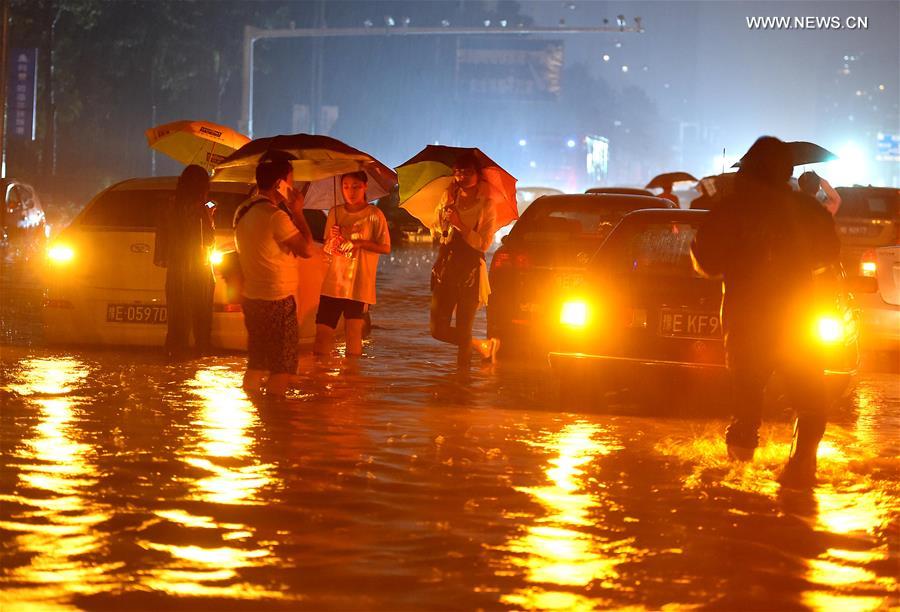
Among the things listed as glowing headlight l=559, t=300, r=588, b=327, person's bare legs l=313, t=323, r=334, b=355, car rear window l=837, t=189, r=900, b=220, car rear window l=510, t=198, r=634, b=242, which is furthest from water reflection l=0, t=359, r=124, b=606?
car rear window l=837, t=189, r=900, b=220

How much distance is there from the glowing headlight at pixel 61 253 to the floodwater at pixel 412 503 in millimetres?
1275

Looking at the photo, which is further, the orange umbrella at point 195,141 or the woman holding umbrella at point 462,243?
the orange umbrella at point 195,141

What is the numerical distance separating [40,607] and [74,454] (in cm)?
311

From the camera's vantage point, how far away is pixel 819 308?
7320 mm

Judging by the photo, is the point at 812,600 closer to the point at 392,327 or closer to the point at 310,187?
→ the point at 310,187

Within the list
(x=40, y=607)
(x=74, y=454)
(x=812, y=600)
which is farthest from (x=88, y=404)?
(x=812, y=600)

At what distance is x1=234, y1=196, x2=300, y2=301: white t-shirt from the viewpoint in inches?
365

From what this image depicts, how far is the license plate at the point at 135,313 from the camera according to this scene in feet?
39.2

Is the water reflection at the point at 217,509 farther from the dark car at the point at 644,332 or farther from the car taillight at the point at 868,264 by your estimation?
the car taillight at the point at 868,264

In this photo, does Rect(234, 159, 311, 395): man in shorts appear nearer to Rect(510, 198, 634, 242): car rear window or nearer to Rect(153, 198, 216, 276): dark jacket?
Rect(153, 198, 216, 276): dark jacket

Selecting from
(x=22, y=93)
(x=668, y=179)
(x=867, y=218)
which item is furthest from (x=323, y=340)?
(x=22, y=93)

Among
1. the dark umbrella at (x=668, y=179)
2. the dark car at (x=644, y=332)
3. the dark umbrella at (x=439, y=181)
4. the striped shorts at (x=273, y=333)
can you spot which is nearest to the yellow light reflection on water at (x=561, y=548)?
the dark car at (x=644, y=332)

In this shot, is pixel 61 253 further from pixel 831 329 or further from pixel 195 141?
pixel 831 329

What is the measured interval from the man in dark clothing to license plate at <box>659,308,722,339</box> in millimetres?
1873
